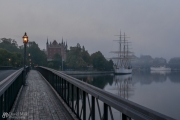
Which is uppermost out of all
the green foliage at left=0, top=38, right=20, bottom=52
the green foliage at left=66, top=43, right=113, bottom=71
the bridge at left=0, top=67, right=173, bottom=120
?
the green foliage at left=0, top=38, right=20, bottom=52

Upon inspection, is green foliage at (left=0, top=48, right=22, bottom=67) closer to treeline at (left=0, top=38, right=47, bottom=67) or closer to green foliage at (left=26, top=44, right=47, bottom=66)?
treeline at (left=0, top=38, right=47, bottom=67)

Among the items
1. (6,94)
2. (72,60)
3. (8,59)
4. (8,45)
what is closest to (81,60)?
(72,60)

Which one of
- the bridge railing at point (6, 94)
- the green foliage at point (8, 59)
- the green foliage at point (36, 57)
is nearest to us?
the bridge railing at point (6, 94)

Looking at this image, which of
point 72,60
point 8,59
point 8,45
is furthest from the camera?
point 8,45

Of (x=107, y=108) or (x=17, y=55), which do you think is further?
(x=17, y=55)

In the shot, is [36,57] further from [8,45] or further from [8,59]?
[8,59]

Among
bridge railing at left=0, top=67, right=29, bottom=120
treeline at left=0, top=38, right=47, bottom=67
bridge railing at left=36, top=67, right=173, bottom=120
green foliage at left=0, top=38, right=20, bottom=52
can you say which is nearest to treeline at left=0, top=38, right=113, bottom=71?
treeline at left=0, top=38, right=47, bottom=67

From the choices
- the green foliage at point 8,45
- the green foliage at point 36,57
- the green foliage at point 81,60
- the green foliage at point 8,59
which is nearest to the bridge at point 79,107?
the green foliage at point 81,60

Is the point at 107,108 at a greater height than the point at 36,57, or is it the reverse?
the point at 36,57

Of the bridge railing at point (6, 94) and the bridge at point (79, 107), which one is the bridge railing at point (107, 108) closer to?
the bridge at point (79, 107)

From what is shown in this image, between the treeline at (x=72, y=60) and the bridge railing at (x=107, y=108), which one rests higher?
the treeline at (x=72, y=60)

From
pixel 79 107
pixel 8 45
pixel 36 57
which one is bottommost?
pixel 79 107

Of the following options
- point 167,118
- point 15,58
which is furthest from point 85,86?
point 15,58

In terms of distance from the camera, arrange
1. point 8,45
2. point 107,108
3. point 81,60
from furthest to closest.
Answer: point 8,45 → point 81,60 → point 107,108
